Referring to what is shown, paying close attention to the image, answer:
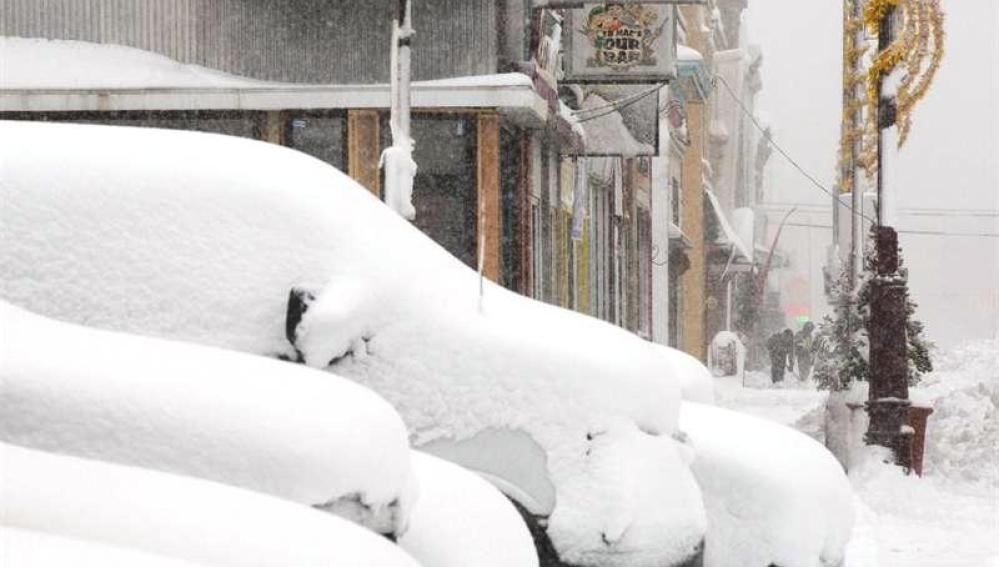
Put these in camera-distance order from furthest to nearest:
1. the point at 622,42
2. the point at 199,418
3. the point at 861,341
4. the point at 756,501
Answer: the point at 622,42 → the point at 861,341 → the point at 756,501 → the point at 199,418

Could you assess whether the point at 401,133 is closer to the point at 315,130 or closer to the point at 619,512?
the point at 315,130

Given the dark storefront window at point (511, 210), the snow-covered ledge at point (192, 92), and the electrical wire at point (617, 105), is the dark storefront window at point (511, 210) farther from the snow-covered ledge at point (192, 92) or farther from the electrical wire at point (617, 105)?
the electrical wire at point (617, 105)

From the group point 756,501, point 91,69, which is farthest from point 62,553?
point 91,69

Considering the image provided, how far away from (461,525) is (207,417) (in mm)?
955

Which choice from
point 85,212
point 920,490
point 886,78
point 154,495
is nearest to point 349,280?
point 85,212

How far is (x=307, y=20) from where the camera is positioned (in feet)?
69.2

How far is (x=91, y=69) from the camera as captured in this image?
65.5 feet

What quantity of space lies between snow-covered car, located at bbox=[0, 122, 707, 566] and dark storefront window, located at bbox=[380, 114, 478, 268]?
13.9m

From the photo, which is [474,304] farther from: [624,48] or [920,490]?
[624,48]

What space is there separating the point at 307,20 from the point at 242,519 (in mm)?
17568

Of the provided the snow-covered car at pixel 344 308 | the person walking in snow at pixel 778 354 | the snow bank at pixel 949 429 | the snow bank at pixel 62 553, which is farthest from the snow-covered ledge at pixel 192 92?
the person walking in snow at pixel 778 354

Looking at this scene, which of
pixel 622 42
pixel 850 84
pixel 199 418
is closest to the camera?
pixel 199 418

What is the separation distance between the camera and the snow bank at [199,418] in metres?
4.38

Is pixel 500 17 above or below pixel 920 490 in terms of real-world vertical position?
above
